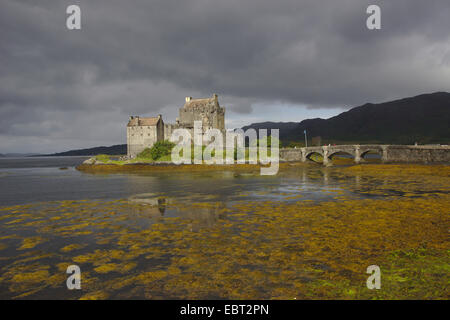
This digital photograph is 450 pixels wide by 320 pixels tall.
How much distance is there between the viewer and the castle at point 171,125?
356 ft

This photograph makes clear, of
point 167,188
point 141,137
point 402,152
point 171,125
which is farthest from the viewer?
point 171,125

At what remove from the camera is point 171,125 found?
115 meters

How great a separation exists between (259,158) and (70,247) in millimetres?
87568

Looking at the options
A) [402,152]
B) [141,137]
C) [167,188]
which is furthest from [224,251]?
[141,137]

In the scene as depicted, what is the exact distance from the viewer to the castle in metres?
108

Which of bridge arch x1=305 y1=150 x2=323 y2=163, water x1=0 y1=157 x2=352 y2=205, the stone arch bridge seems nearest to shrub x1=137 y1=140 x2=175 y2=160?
water x1=0 y1=157 x2=352 y2=205

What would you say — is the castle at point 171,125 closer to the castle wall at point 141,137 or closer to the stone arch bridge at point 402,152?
the castle wall at point 141,137

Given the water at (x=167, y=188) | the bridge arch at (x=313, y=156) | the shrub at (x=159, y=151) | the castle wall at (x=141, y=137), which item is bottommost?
the water at (x=167, y=188)

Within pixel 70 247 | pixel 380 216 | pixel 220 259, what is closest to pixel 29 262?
pixel 70 247

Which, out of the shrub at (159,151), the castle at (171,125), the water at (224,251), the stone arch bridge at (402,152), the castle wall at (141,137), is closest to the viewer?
the water at (224,251)

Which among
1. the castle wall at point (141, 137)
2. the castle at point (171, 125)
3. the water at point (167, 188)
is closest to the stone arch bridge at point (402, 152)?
the castle at point (171, 125)

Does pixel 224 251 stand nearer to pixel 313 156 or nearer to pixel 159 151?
pixel 159 151

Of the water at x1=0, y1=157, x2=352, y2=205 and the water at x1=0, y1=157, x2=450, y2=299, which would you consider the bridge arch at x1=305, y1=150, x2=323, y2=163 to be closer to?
the water at x1=0, y1=157, x2=352, y2=205
